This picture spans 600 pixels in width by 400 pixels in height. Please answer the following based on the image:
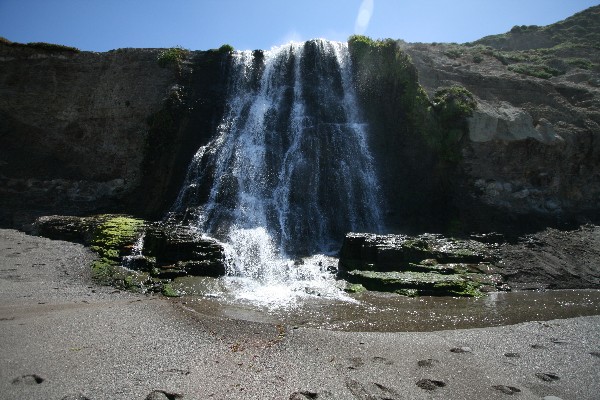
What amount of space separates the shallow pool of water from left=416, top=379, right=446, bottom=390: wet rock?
222cm

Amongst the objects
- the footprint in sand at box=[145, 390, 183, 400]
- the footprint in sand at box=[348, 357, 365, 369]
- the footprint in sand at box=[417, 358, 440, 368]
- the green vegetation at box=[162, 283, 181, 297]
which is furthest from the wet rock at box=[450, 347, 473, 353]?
the green vegetation at box=[162, 283, 181, 297]

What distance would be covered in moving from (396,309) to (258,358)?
4476 millimetres

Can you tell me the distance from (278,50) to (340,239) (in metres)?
13.8

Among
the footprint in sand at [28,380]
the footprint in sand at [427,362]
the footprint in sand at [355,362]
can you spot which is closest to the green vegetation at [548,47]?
the footprint in sand at [427,362]

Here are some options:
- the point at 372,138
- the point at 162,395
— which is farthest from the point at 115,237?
the point at 372,138

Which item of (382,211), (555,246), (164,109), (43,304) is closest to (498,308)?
(555,246)

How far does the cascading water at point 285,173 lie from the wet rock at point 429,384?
516 cm

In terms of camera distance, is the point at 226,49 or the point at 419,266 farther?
the point at 226,49

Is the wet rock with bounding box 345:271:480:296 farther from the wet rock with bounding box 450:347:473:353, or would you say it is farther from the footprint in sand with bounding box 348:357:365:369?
the footprint in sand with bounding box 348:357:365:369

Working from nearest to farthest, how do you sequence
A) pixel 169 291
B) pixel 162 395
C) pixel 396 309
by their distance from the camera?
1. pixel 162 395
2. pixel 396 309
3. pixel 169 291

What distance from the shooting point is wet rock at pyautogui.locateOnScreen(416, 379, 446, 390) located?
526 centimetres

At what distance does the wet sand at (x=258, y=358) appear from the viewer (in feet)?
16.1

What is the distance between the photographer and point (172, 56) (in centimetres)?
2458

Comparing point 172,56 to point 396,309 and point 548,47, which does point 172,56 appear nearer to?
→ point 396,309
